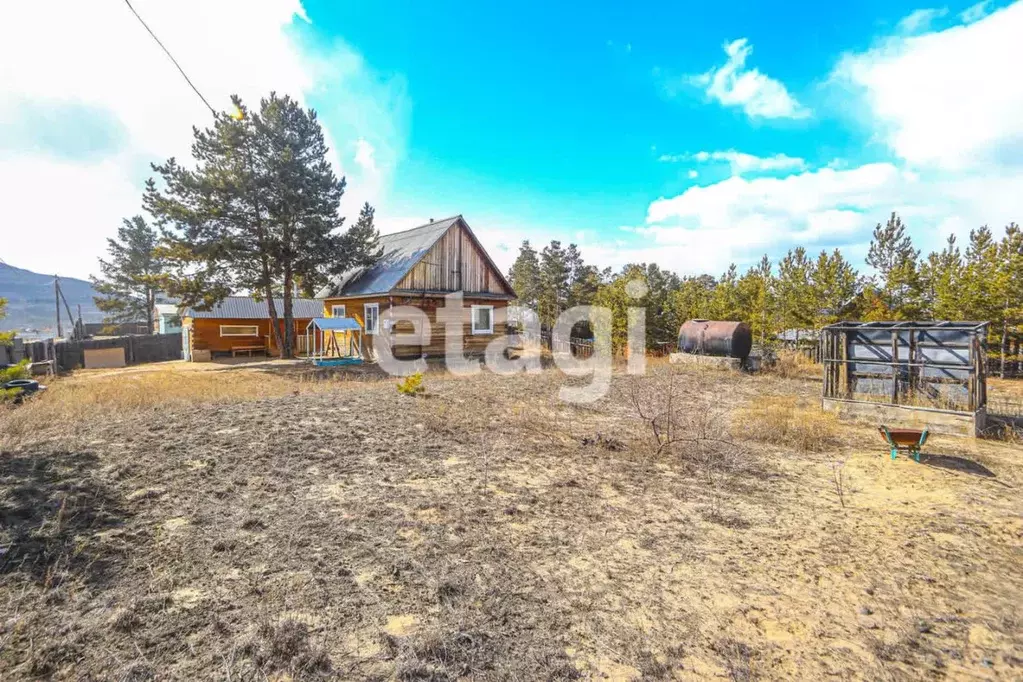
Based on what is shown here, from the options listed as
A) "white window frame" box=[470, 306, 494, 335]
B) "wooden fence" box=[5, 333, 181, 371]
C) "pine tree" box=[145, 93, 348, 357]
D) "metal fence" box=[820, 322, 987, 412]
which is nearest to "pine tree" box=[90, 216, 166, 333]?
"wooden fence" box=[5, 333, 181, 371]

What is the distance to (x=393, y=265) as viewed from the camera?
21.4 meters

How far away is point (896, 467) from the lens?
675cm

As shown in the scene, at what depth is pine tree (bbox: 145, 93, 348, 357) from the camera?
18922 millimetres

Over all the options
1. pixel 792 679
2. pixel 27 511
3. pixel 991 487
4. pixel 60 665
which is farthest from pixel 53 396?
pixel 991 487

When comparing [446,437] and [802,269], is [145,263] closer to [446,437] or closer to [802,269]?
[446,437]

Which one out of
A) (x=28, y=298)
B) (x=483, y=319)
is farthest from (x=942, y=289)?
(x=28, y=298)

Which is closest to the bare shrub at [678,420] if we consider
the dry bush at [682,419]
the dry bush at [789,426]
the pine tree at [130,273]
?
the dry bush at [682,419]

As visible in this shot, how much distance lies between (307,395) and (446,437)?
5089 mm

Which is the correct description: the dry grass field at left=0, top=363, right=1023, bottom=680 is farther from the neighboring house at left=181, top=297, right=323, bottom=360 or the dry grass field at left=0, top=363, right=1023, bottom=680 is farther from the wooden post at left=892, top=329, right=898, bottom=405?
the neighboring house at left=181, top=297, right=323, bottom=360

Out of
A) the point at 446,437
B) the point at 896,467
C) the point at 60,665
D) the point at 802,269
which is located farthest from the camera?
the point at 802,269

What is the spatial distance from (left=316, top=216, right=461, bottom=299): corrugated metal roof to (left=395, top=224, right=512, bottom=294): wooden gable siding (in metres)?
0.38

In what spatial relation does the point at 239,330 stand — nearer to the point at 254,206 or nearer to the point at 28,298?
the point at 254,206

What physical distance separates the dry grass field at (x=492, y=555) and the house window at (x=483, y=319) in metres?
14.5

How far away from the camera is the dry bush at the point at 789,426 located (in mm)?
7996
